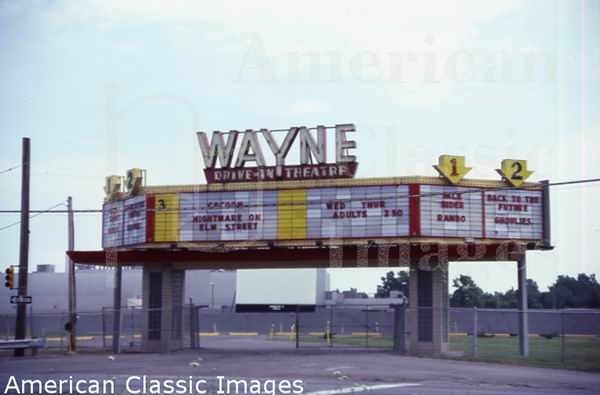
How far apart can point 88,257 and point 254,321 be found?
27.3m

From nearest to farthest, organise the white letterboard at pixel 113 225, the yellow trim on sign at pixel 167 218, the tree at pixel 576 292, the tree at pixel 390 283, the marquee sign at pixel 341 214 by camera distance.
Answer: the marquee sign at pixel 341 214, the yellow trim on sign at pixel 167 218, the white letterboard at pixel 113 225, the tree at pixel 576 292, the tree at pixel 390 283

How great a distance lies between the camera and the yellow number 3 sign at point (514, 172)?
3575 cm

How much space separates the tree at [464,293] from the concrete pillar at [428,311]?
57.1m

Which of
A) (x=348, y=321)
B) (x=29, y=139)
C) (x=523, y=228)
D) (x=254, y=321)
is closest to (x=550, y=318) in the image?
(x=348, y=321)

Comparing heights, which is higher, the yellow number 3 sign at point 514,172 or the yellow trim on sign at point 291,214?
the yellow number 3 sign at point 514,172

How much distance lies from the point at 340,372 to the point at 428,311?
11351mm

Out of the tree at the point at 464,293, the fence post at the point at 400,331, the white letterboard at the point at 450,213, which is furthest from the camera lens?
the tree at the point at 464,293

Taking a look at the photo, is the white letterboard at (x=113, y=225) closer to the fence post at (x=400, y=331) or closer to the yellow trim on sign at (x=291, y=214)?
the yellow trim on sign at (x=291, y=214)

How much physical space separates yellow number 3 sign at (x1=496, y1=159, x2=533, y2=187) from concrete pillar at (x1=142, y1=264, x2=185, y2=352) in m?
15.7

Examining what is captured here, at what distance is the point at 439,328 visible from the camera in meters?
35.6

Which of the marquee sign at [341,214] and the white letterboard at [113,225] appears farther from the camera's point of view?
the white letterboard at [113,225]

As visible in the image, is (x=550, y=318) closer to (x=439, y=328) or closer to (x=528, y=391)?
(x=439, y=328)

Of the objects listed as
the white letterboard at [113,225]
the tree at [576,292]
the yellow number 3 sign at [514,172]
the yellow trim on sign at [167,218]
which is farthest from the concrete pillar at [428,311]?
the tree at [576,292]

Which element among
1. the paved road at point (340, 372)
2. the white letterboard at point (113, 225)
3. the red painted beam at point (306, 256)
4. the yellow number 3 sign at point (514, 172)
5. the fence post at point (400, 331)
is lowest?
the paved road at point (340, 372)
